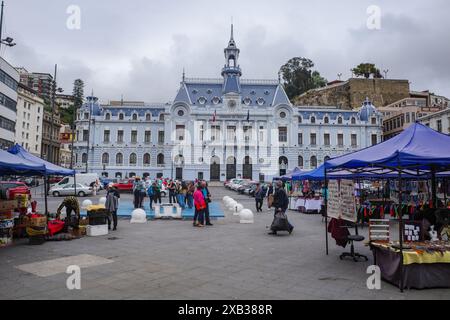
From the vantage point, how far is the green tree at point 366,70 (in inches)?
3445

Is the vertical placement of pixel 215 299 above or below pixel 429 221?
below

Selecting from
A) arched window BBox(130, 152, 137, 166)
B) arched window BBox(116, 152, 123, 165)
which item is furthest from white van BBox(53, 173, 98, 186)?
arched window BBox(116, 152, 123, 165)

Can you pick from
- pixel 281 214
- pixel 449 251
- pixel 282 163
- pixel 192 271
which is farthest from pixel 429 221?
pixel 282 163

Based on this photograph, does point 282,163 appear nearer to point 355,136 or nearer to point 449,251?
point 355,136

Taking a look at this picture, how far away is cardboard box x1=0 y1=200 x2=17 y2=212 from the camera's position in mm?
10570

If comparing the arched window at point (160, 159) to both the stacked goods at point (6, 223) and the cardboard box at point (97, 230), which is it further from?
the stacked goods at point (6, 223)

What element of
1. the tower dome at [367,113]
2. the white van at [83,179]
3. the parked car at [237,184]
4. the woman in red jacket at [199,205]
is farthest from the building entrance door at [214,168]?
the woman in red jacket at [199,205]

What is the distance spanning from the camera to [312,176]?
19594 millimetres

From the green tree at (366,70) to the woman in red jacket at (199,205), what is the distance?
8535 cm

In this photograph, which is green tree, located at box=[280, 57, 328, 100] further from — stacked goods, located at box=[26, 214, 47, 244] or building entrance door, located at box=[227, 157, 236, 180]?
stacked goods, located at box=[26, 214, 47, 244]

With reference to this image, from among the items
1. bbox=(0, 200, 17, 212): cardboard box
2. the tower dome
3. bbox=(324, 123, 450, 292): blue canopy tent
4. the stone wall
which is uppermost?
the stone wall

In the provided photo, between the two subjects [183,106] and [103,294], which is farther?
[183,106]

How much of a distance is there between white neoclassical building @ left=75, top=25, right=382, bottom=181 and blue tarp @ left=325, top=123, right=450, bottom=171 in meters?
49.7
